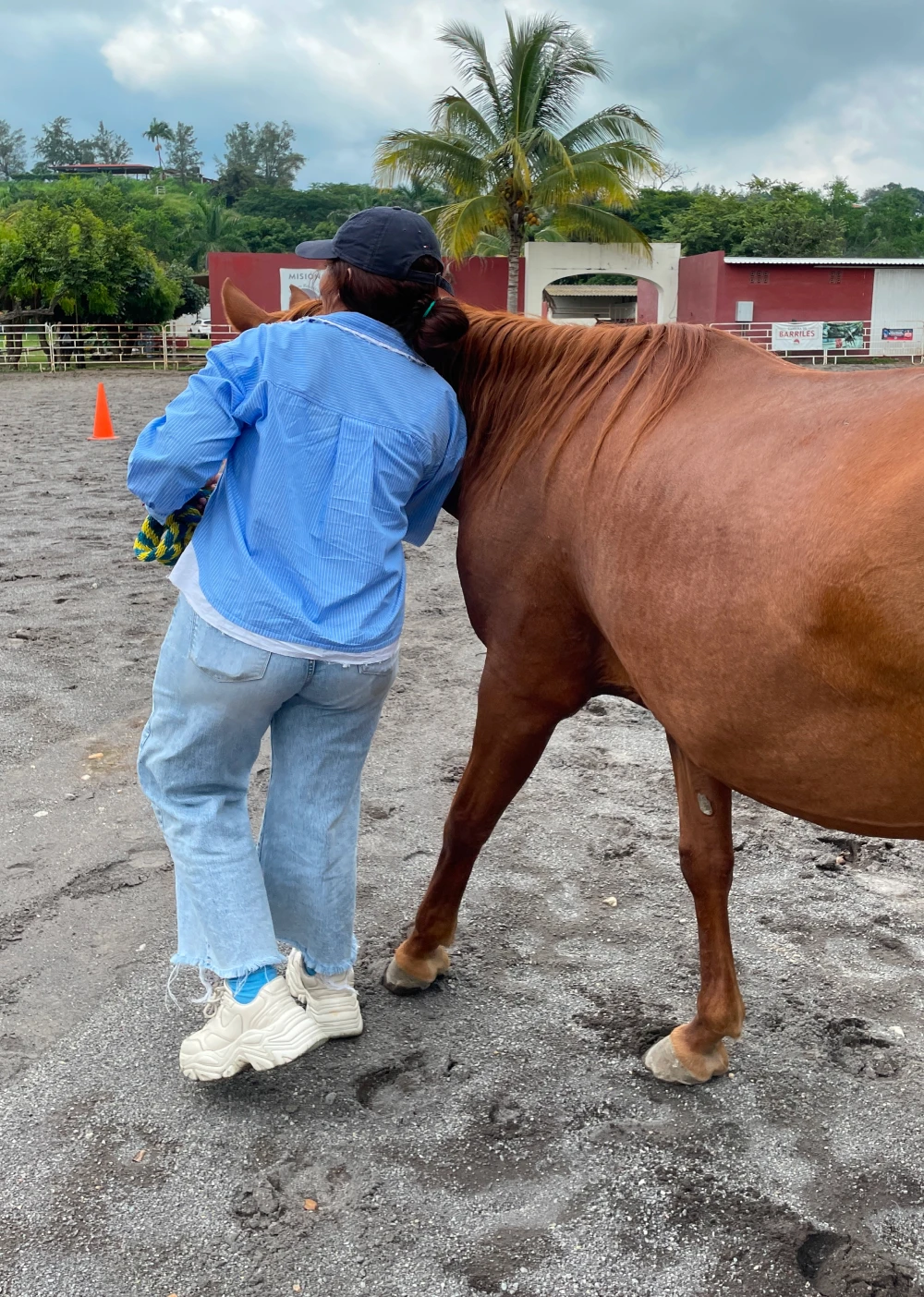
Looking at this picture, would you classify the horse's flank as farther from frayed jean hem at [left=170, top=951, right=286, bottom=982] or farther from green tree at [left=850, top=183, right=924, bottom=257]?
green tree at [left=850, top=183, right=924, bottom=257]

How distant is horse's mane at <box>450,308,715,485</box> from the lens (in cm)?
206

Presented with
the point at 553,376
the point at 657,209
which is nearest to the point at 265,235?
the point at 657,209

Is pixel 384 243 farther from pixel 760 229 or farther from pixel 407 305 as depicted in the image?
pixel 760 229

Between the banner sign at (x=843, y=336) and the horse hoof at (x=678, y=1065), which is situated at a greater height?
the banner sign at (x=843, y=336)

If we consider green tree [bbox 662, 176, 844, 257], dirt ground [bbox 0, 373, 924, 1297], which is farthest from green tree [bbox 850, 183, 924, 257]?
dirt ground [bbox 0, 373, 924, 1297]

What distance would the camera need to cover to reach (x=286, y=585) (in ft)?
6.57

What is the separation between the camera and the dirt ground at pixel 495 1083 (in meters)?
1.77

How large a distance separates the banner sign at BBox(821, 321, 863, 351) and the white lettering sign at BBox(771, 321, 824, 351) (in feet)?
0.51

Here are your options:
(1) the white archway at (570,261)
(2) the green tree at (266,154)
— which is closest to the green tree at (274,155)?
(2) the green tree at (266,154)

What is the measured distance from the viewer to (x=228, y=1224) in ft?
5.99

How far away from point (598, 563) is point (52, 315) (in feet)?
106

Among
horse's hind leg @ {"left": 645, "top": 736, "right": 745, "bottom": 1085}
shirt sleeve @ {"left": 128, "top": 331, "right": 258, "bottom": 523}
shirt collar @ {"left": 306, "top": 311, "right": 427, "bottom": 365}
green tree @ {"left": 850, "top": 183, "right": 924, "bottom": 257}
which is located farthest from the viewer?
green tree @ {"left": 850, "top": 183, "right": 924, "bottom": 257}

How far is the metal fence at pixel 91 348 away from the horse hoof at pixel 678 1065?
25676 millimetres

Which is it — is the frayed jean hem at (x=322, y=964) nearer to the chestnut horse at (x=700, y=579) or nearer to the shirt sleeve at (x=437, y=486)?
the chestnut horse at (x=700, y=579)
